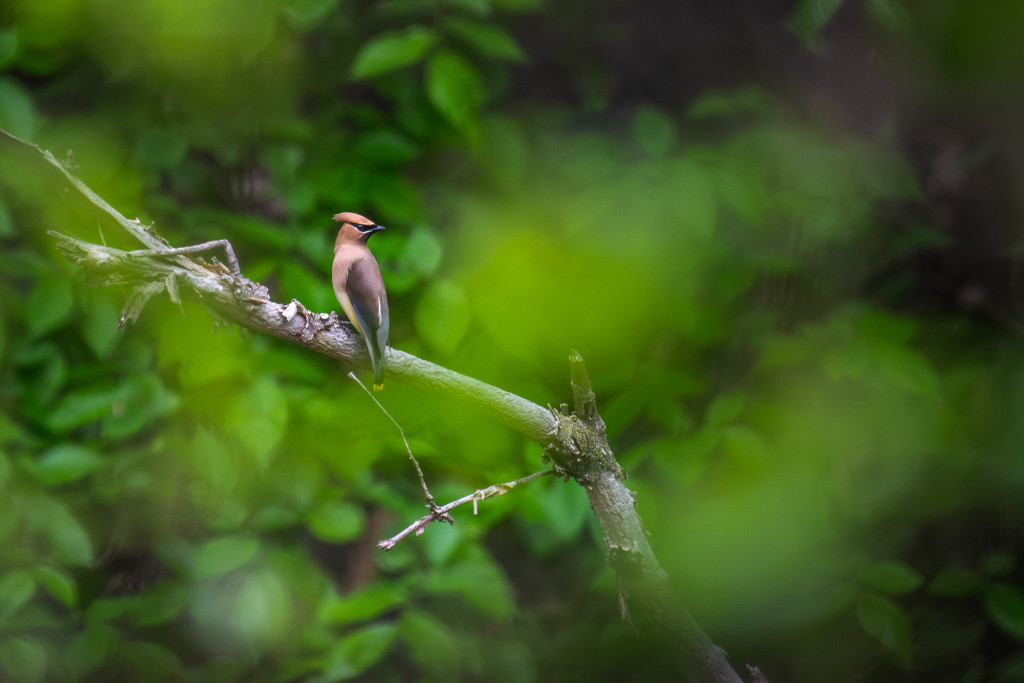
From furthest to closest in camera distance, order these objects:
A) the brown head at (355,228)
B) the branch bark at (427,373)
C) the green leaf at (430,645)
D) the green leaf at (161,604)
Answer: the green leaf at (161,604)
the green leaf at (430,645)
the brown head at (355,228)
the branch bark at (427,373)

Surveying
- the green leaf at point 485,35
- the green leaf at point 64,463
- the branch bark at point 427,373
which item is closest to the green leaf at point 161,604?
the green leaf at point 64,463

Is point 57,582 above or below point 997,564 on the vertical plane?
above

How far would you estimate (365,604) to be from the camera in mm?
1049

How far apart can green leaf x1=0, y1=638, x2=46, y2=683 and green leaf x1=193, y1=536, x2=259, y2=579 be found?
295 millimetres

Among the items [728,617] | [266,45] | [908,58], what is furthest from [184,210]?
[908,58]

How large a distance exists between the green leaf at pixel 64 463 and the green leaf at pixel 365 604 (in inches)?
17.3

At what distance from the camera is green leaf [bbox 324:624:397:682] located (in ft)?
3.51

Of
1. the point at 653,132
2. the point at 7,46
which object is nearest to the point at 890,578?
the point at 653,132

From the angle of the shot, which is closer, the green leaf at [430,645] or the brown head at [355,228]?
A: the brown head at [355,228]

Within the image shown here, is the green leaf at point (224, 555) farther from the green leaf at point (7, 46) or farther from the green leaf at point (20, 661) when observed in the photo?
the green leaf at point (7, 46)

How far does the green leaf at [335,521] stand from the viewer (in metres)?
1.07

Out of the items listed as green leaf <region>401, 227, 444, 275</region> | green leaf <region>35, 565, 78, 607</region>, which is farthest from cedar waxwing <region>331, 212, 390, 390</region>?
green leaf <region>35, 565, 78, 607</region>

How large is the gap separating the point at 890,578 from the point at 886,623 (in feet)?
0.23

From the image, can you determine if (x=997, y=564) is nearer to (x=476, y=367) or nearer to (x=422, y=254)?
(x=476, y=367)
